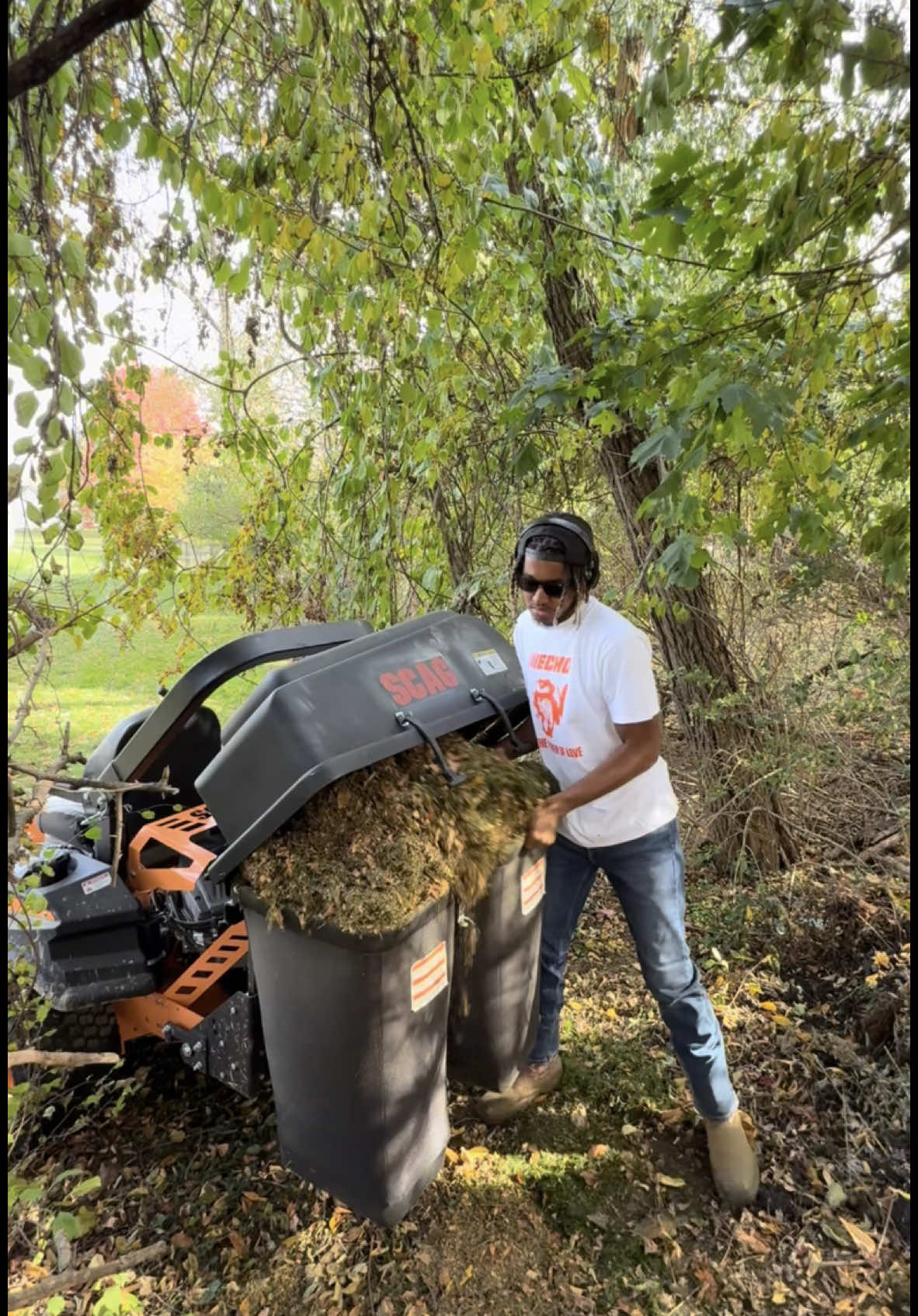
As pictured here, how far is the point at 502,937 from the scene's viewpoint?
7.43 feet

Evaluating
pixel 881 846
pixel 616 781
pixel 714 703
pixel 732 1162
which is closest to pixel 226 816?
pixel 616 781

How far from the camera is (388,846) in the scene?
1889 mm

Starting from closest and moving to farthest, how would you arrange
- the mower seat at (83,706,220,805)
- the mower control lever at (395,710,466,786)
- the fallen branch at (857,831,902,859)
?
the mower control lever at (395,710,466,786) → the mower seat at (83,706,220,805) → the fallen branch at (857,831,902,859)

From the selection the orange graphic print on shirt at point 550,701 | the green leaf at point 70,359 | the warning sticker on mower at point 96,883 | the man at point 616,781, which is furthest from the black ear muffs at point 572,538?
the warning sticker on mower at point 96,883

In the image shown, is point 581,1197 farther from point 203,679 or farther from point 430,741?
point 203,679

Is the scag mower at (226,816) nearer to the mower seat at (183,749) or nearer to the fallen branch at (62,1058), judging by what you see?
the mower seat at (183,749)

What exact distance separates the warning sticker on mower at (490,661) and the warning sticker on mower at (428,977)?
863 mm

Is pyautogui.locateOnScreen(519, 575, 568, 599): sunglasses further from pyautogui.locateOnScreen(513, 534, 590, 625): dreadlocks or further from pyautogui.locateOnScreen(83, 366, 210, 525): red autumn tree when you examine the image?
pyautogui.locateOnScreen(83, 366, 210, 525): red autumn tree

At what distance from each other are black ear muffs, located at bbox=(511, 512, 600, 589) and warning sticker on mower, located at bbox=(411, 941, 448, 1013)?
3.78ft

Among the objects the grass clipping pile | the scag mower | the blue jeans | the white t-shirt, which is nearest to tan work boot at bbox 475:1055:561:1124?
the scag mower

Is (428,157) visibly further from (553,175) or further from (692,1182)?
(692,1182)

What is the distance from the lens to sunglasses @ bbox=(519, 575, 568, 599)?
2.37 metres

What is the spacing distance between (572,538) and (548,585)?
0.53ft

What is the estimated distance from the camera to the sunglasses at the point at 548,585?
2.37m
